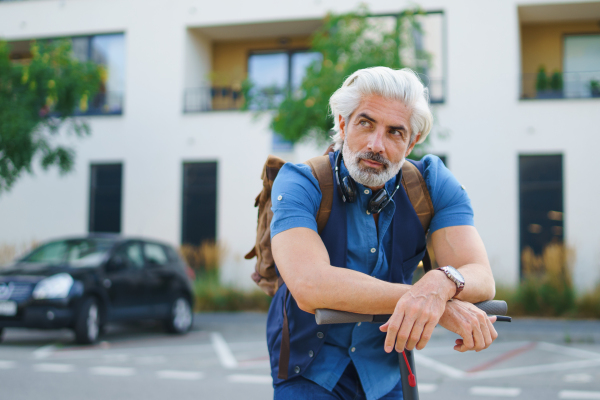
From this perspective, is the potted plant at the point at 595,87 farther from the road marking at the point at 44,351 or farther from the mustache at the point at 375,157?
the mustache at the point at 375,157

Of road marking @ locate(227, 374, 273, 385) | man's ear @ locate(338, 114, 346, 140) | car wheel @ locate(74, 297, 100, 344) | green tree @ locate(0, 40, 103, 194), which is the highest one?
green tree @ locate(0, 40, 103, 194)

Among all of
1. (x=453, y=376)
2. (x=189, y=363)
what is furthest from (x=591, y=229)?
(x=189, y=363)

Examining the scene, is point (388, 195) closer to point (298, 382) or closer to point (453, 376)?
point (298, 382)

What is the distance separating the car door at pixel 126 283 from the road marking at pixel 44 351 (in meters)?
0.92

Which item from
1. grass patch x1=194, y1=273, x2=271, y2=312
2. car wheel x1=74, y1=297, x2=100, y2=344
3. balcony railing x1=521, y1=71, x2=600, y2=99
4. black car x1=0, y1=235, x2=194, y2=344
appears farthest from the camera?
balcony railing x1=521, y1=71, x2=600, y2=99

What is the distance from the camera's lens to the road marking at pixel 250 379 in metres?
6.95

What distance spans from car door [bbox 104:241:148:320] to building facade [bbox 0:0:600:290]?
4677mm

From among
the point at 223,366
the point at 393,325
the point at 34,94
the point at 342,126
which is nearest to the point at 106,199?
the point at 34,94

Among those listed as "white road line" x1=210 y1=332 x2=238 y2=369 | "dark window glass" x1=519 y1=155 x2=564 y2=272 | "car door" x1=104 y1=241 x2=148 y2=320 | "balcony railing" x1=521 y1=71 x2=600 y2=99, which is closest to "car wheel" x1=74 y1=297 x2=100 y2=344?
"car door" x1=104 y1=241 x2=148 y2=320

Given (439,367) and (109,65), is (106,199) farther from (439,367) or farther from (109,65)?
(439,367)

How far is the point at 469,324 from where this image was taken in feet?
6.09

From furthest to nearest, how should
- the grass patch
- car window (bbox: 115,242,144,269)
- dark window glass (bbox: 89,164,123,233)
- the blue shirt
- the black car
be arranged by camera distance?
dark window glass (bbox: 89,164,123,233)
the grass patch
car window (bbox: 115,242,144,269)
the black car
the blue shirt

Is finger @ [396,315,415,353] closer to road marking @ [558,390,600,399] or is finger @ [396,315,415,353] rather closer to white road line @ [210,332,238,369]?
road marking @ [558,390,600,399]

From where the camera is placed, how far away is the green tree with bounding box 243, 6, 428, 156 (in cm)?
1059
